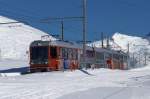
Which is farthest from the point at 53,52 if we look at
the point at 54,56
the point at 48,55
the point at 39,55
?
the point at 39,55

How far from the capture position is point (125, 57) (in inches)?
2931

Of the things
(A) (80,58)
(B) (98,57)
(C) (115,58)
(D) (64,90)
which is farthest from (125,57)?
(D) (64,90)

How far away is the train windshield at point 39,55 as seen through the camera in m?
43.2

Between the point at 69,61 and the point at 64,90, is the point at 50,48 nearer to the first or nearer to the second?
the point at 69,61

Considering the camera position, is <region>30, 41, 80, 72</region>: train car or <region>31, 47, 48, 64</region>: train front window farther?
<region>31, 47, 48, 64</region>: train front window

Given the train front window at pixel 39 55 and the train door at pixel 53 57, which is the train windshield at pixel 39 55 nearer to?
the train front window at pixel 39 55

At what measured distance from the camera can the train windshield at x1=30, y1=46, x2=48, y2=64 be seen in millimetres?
43188

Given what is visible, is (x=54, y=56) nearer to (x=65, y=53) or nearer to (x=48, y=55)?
(x=48, y=55)

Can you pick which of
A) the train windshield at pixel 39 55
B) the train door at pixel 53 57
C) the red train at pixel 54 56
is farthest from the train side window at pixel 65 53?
the train windshield at pixel 39 55

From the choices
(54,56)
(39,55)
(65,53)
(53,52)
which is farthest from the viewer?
(65,53)

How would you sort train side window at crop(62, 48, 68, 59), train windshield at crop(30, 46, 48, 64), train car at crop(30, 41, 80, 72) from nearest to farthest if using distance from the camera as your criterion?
train car at crop(30, 41, 80, 72)
train windshield at crop(30, 46, 48, 64)
train side window at crop(62, 48, 68, 59)

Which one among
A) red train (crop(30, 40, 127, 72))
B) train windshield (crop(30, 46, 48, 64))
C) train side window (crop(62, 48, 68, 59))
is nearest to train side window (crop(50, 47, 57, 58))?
red train (crop(30, 40, 127, 72))

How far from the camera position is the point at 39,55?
143 feet

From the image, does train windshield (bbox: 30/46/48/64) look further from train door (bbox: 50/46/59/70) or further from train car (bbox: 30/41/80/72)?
train door (bbox: 50/46/59/70)
